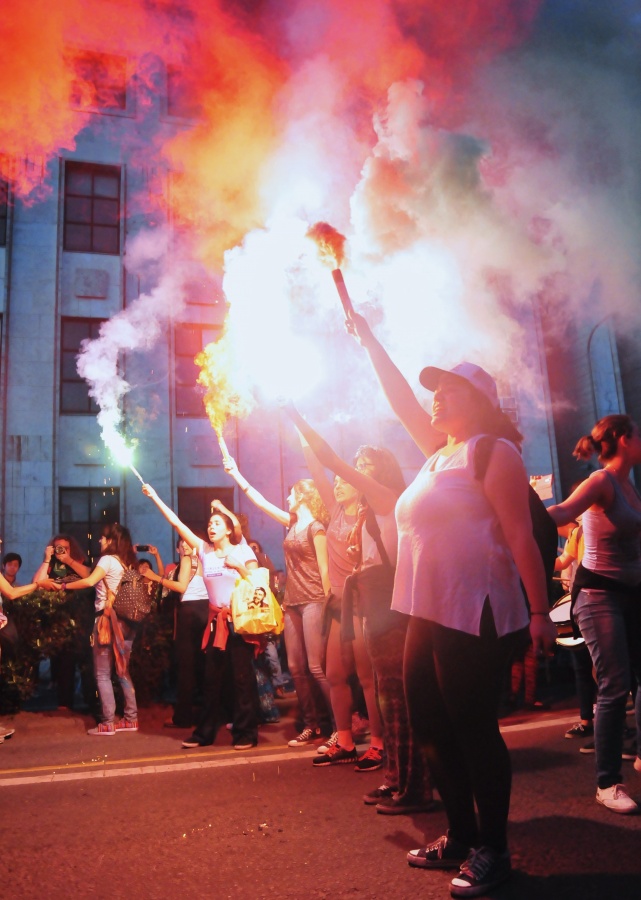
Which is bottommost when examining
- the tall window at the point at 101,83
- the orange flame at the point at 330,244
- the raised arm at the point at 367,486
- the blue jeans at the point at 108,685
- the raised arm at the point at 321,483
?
the blue jeans at the point at 108,685

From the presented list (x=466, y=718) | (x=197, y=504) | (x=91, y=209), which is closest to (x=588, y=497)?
(x=466, y=718)

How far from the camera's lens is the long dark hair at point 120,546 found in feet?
25.7

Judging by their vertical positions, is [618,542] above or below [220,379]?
below

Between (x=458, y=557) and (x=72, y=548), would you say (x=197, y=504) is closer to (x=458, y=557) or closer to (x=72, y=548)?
(x=72, y=548)

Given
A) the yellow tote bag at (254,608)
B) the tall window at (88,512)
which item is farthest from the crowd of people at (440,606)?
the tall window at (88,512)

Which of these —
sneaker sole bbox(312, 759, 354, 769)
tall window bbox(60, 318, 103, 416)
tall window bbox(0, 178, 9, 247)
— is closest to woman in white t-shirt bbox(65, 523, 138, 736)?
sneaker sole bbox(312, 759, 354, 769)

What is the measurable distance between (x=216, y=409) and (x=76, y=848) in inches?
196

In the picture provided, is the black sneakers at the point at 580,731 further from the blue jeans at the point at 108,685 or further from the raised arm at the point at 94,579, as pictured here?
the raised arm at the point at 94,579

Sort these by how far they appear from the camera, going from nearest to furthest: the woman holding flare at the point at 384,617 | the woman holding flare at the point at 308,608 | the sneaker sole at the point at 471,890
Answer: the sneaker sole at the point at 471,890 < the woman holding flare at the point at 384,617 < the woman holding flare at the point at 308,608

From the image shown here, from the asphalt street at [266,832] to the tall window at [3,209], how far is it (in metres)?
12.8

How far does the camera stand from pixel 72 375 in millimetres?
15516

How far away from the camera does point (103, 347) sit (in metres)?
16.0

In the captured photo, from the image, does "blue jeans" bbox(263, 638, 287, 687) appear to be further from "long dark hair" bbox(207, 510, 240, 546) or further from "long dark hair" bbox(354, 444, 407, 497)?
"long dark hair" bbox(354, 444, 407, 497)

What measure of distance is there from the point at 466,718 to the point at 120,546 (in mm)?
5769
